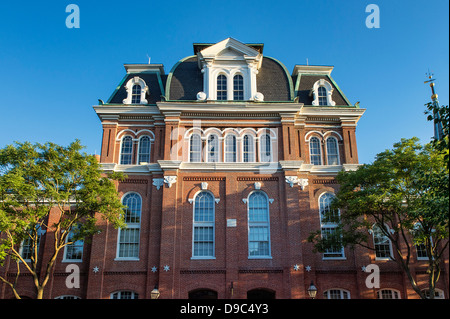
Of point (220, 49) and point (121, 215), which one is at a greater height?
point (220, 49)

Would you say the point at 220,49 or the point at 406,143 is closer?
the point at 406,143

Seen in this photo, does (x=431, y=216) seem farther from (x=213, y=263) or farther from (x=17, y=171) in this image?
(x=17, y=171)

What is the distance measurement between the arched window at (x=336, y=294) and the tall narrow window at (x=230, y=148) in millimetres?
10580

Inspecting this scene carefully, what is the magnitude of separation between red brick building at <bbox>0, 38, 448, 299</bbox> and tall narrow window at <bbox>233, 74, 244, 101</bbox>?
0.07m

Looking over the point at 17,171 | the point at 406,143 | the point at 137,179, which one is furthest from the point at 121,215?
the point at 406,143

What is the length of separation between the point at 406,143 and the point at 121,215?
16.0 m

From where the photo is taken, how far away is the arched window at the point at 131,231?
25.7m

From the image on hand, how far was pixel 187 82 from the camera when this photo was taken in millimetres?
29734

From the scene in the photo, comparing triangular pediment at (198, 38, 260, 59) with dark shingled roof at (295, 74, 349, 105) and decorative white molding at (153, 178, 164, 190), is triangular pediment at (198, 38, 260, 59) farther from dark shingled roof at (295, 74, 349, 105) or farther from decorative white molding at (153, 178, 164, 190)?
decorative white molding at (153, 178, 164, 190)

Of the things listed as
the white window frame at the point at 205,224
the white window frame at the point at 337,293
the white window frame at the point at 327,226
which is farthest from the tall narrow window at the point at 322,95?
the white window frame at the point at 337,293

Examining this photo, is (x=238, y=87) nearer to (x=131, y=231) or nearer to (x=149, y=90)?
(x=149, y=90)

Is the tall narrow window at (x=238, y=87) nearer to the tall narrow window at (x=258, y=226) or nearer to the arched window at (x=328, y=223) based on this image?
the tall narrow window at (x=258, y=226)

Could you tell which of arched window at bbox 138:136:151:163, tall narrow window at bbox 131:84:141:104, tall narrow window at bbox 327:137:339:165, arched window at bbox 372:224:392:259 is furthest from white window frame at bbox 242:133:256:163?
arched window at bbox 372:224:392:259
